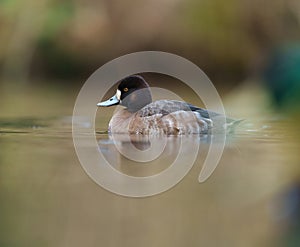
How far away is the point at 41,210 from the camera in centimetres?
388

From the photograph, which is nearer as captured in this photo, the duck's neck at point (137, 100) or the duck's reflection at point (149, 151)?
the duck's reflection at point (149, 151)

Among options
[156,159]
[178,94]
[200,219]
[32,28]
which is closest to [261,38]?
[178,94]

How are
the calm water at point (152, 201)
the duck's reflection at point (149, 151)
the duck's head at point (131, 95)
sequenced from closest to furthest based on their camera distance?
1. the calm water at point (152, 201)
2. the duck's reflection at point (149, 151)
3. the duck's head at point (131, 95)

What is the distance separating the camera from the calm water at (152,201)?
11.4 ft

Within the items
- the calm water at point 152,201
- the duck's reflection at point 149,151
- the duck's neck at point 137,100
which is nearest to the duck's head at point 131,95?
the duck's neck at point 137,100

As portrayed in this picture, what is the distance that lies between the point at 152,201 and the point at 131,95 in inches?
106

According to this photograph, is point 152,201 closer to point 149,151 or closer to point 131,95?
point 149,151

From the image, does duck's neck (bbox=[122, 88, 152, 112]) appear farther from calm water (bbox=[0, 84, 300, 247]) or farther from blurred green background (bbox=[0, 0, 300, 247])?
calm water (bbox=[0, 84, 300, 247])

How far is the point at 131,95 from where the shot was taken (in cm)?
679

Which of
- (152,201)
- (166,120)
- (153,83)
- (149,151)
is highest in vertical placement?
(153,83)

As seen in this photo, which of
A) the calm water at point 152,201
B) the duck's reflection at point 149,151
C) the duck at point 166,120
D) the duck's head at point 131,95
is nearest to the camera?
the calm water at point 152,201

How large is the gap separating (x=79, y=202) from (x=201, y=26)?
689cm

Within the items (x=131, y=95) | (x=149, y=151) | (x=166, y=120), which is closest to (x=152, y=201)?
(x=149, y=151)

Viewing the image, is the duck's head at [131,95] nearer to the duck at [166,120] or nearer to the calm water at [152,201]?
the duck at [166,120]
